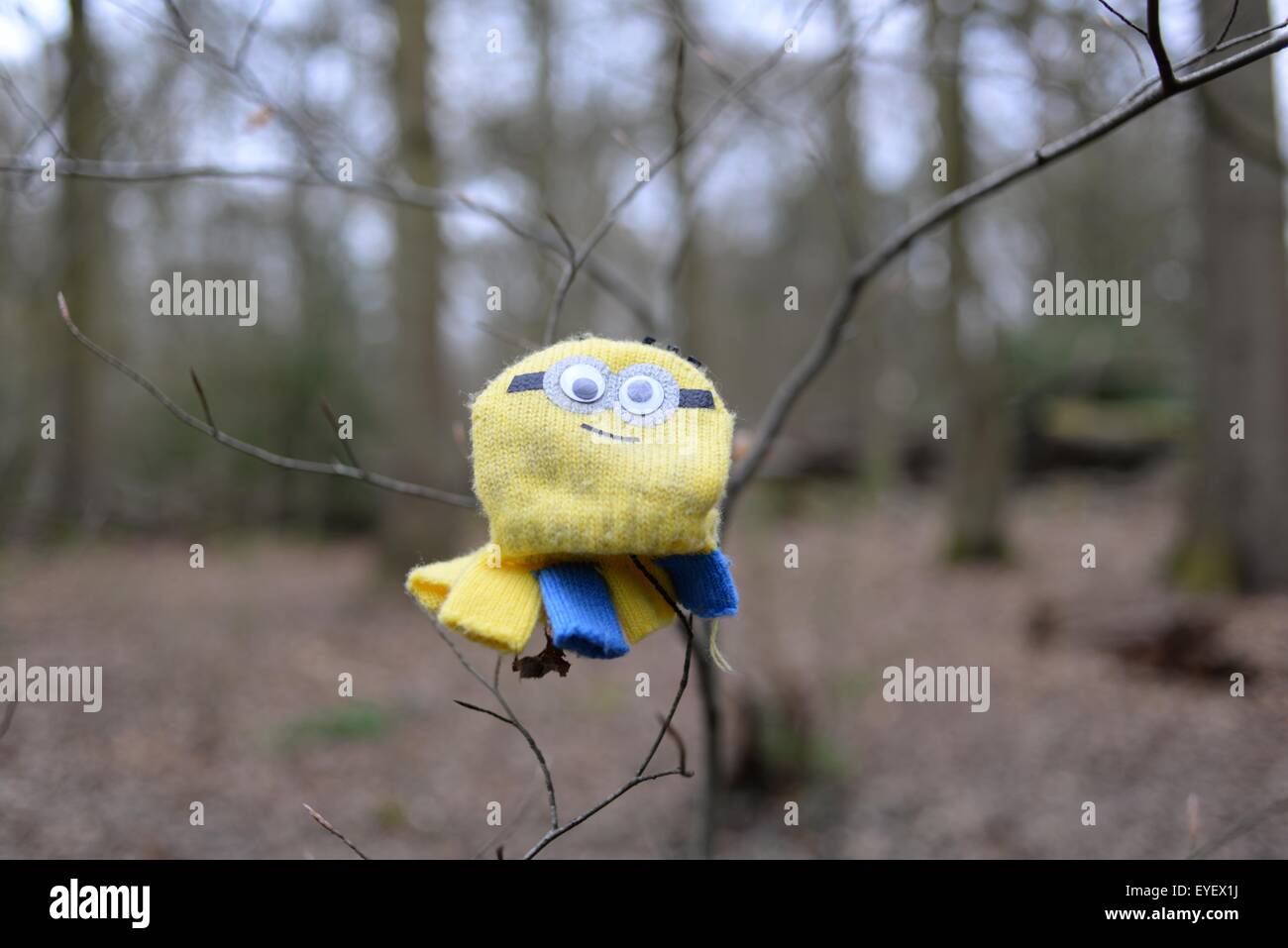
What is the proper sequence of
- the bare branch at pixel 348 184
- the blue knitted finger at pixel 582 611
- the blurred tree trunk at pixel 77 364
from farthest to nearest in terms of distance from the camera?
the blurred tree trunk at pixel 77 364 → the bare branch at pixel 348 184 → the blue knitted finger at pixel 582 611

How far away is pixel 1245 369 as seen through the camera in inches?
260

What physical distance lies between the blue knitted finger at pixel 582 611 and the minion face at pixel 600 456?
51mm

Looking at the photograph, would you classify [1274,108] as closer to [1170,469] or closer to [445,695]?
[445,695]

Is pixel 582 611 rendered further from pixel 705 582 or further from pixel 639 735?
pixel 639 735

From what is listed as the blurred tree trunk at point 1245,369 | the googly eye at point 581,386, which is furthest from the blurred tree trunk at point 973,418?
the googly eye at point 581,386

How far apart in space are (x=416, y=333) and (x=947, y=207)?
22.7 ft

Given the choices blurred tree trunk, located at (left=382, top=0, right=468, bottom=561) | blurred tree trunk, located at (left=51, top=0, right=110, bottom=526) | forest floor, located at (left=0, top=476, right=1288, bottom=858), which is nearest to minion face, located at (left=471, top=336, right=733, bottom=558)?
forest floor, located at (left=0, top=476, right=1288, bottom=858)

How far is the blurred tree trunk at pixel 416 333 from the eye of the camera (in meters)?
7.77

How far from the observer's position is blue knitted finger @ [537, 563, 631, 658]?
3.63 ft

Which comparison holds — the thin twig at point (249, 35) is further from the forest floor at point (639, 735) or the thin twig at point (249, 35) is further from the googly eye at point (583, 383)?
the forest floor at point (639, 735)

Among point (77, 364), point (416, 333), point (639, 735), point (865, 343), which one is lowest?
point (639, 735)

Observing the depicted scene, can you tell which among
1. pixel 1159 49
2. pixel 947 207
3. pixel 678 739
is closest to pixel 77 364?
pixel 678 739

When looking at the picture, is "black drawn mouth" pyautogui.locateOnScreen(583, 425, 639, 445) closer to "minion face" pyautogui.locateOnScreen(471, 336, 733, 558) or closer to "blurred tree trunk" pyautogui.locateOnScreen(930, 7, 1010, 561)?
"minion face" pyautogui.locateOnScreen(471, 336, 733, 558)
